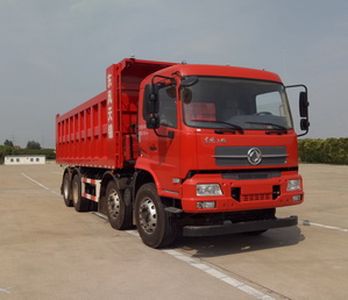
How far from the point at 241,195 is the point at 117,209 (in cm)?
328

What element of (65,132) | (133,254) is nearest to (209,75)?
(133,254)

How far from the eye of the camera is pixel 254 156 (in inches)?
257

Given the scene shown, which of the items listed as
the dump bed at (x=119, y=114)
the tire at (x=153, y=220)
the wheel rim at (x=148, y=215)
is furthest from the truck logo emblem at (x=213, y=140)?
the dump bed at (x=119, y=114)

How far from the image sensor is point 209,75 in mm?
6684

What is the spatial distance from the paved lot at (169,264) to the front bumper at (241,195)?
768mm

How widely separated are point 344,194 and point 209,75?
35.1 ft

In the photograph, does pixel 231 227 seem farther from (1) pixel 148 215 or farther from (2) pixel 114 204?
(2) pixel 114 204

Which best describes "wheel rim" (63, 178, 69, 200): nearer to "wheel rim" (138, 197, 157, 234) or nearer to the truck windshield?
"wheel rim" (138, 197, 157, 234)

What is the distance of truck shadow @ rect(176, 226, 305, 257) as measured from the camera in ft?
23.1

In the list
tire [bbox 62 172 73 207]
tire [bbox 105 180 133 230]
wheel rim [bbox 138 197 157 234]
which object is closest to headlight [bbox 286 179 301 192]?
wheel rim [bbox 138 197 157 234]

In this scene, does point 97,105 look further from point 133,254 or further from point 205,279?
point 205,279

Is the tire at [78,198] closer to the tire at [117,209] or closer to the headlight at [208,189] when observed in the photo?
the tire at [117,209]

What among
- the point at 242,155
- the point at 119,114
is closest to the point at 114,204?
the point at 119,114

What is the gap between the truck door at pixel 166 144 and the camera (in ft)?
21.3
